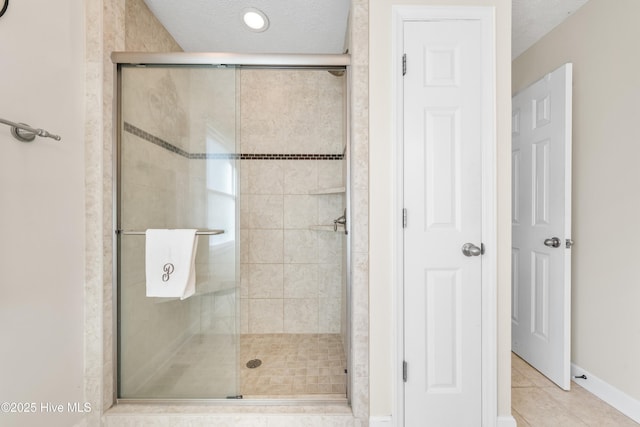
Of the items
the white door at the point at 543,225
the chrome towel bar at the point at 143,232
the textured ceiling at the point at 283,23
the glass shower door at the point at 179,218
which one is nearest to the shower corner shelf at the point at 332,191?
the glass shower door at the point at 179,218

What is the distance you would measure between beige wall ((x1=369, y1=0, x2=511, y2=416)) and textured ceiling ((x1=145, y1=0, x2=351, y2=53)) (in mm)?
621

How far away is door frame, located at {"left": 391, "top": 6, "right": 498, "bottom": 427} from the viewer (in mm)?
1361

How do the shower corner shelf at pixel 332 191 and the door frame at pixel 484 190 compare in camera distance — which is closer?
the door frame at pixel 484 190

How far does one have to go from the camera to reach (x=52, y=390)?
1235mm

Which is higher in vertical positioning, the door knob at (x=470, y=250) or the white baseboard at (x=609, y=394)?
the door knob at (x=470, y=250)

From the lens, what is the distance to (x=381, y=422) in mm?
1363

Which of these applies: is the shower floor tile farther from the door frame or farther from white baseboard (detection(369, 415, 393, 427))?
the door frame

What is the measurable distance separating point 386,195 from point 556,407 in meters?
1.59

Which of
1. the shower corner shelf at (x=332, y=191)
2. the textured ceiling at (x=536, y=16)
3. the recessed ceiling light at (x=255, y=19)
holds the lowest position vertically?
the shower corner shelf at (x=332, y=191)

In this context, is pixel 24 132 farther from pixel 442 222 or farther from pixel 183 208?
pixel 442 222

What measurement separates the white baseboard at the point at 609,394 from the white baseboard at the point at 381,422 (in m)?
1.35

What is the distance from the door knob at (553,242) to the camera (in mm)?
1819

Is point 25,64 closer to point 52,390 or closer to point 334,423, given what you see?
point 52,390

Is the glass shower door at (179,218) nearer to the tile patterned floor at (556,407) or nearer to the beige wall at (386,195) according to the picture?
the beige wall at (386,195)
